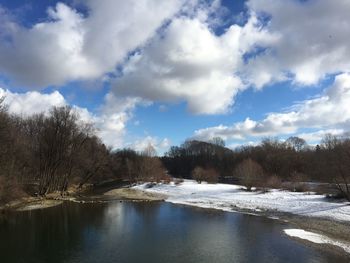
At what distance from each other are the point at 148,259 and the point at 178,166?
153 metres

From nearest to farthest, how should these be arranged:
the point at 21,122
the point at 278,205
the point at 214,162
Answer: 1. the point at 278,205
2. the point at 21,122
3. the point at 214,162

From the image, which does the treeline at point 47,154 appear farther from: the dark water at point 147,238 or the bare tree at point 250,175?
the bare tree at point 250,175

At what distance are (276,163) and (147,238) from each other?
3416 inches

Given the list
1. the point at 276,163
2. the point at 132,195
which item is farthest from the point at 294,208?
the point at 276,163

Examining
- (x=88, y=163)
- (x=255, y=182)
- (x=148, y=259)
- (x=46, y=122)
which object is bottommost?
(x=148, y=259)

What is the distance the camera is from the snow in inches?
955

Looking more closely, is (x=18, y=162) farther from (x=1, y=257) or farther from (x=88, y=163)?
(x=1, y=257)

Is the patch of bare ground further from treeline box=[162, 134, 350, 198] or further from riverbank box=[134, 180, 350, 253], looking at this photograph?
treeline box=[162, 134, 350, 198]

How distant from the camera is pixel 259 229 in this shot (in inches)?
1217

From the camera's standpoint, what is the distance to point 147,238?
27.4 m

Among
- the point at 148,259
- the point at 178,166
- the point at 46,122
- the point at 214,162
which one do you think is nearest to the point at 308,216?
the point at 148,259

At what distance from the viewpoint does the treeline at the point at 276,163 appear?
44375 mm

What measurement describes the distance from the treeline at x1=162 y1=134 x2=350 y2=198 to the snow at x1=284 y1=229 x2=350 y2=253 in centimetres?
1585

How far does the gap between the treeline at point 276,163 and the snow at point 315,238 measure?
15847 millimetres
